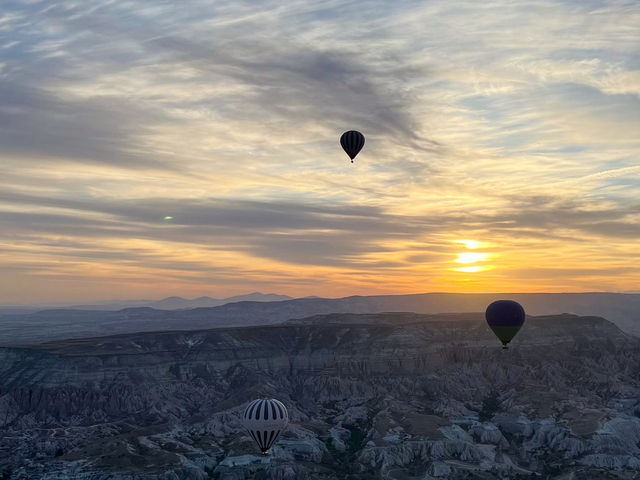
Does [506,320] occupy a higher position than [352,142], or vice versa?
[352,142]

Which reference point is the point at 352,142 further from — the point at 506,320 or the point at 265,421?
the point at 265,421

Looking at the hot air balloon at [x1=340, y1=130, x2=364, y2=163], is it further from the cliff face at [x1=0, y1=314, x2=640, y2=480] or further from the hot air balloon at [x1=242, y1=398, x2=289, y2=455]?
the cliff face at [x1=0, y1=314, x2=640, y2=480]

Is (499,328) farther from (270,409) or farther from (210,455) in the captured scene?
(210,455)

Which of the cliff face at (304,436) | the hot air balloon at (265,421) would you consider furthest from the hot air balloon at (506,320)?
the hot air balloon at (265,421)

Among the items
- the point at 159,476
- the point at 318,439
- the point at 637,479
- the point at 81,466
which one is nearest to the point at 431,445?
the point at 318,439

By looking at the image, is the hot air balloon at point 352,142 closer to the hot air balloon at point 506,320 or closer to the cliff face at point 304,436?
the hot air balloon at point 506,320

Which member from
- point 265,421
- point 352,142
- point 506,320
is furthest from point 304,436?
point 352,142

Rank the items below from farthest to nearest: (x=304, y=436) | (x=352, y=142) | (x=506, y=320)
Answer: (x=304, y=436), (x=506, y=320), (x=352, y=142)
